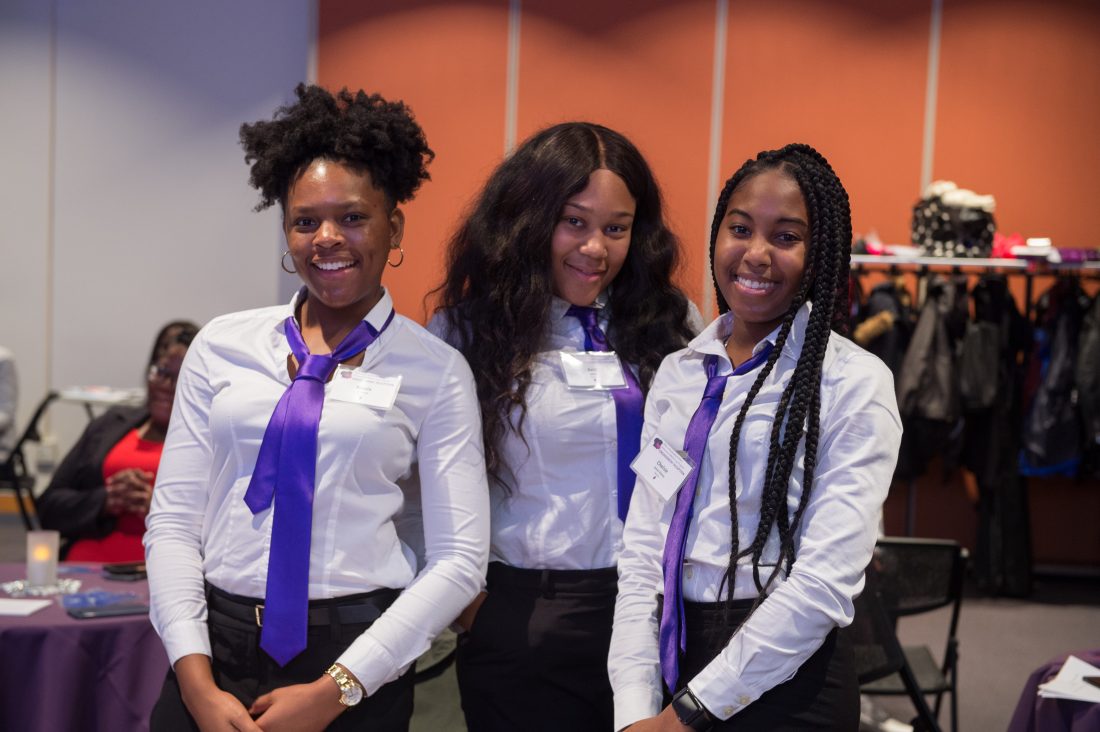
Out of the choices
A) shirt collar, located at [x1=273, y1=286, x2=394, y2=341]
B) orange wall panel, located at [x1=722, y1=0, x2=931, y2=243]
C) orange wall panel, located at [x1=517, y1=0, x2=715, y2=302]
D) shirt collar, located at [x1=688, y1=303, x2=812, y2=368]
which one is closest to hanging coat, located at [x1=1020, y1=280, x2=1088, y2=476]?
orange wall panel, located at [x1=722, y1=0, x2=931, y2=243]

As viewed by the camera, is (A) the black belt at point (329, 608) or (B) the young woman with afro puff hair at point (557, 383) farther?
(B) the young woman with afro puff hair at point (557, 383)

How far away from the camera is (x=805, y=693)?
1.52 metres

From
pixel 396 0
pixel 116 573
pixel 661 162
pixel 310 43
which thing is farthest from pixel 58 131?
pixel 116 573

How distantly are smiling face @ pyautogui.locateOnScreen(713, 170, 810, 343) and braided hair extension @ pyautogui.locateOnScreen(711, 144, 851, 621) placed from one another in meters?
0.02

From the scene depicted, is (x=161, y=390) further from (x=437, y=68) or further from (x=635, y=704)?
(x=437, y=68)

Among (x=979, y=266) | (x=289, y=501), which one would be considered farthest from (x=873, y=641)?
(x=979, y=266)

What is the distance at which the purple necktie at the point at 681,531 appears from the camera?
161cm

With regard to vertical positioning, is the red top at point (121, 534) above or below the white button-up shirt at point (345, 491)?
below

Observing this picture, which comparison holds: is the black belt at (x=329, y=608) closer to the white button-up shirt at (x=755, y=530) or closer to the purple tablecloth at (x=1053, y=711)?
the white button-up shirt at (x=755, y=530)

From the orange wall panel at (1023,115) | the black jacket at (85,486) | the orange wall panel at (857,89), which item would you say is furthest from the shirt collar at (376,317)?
the orange wall panel at (1023,115)

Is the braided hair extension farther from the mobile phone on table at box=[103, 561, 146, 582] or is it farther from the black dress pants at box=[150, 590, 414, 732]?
the mobile phone on table at box=[103, 561, 146, 582]

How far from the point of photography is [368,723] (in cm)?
166

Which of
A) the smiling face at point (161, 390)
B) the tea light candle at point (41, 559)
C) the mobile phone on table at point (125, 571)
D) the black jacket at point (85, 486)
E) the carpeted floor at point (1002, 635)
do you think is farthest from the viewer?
the carpeted floor at point (1002, 635)

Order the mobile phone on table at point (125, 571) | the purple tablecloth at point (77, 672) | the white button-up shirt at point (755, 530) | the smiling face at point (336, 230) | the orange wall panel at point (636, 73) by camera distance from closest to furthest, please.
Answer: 1. the white button-up shirt at point (755, 530)
2. the smiling face at point (336, 230)
3. the purple tablecloth at point (77, 672)
4. the mobile phone on table at point (125, 571)
5. the orange wall panel at point (636, 73)
